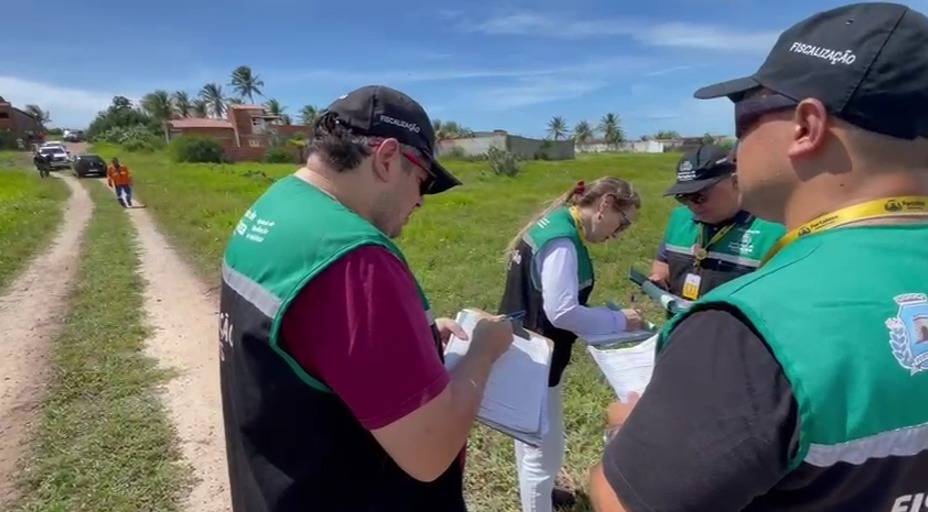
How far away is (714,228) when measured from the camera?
3168mm

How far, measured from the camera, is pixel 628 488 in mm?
893

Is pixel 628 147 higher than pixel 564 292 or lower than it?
lower

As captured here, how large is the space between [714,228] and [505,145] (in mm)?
55526

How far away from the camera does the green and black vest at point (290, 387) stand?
4.22ft

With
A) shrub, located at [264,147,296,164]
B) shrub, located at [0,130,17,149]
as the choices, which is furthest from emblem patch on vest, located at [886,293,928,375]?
shrub, located at [0,130,17,149]

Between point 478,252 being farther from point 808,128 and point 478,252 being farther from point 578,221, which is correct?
point 808,128

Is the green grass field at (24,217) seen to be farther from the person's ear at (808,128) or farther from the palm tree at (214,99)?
the palm tree at (214,99)

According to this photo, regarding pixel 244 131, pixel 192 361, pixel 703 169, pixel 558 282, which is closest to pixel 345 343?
pixel 558 282

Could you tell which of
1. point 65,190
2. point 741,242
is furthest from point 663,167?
point 741,242

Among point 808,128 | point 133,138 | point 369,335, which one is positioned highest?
point 808,128

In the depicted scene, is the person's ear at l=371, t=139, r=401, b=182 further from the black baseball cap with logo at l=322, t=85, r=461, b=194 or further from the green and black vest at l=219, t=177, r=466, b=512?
the green and black vest at l=219, t=177, r=466, b=512

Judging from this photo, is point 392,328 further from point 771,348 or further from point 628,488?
point 771,348

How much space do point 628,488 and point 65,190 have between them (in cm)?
2888

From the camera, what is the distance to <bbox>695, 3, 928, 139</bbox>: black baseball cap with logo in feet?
3.00
